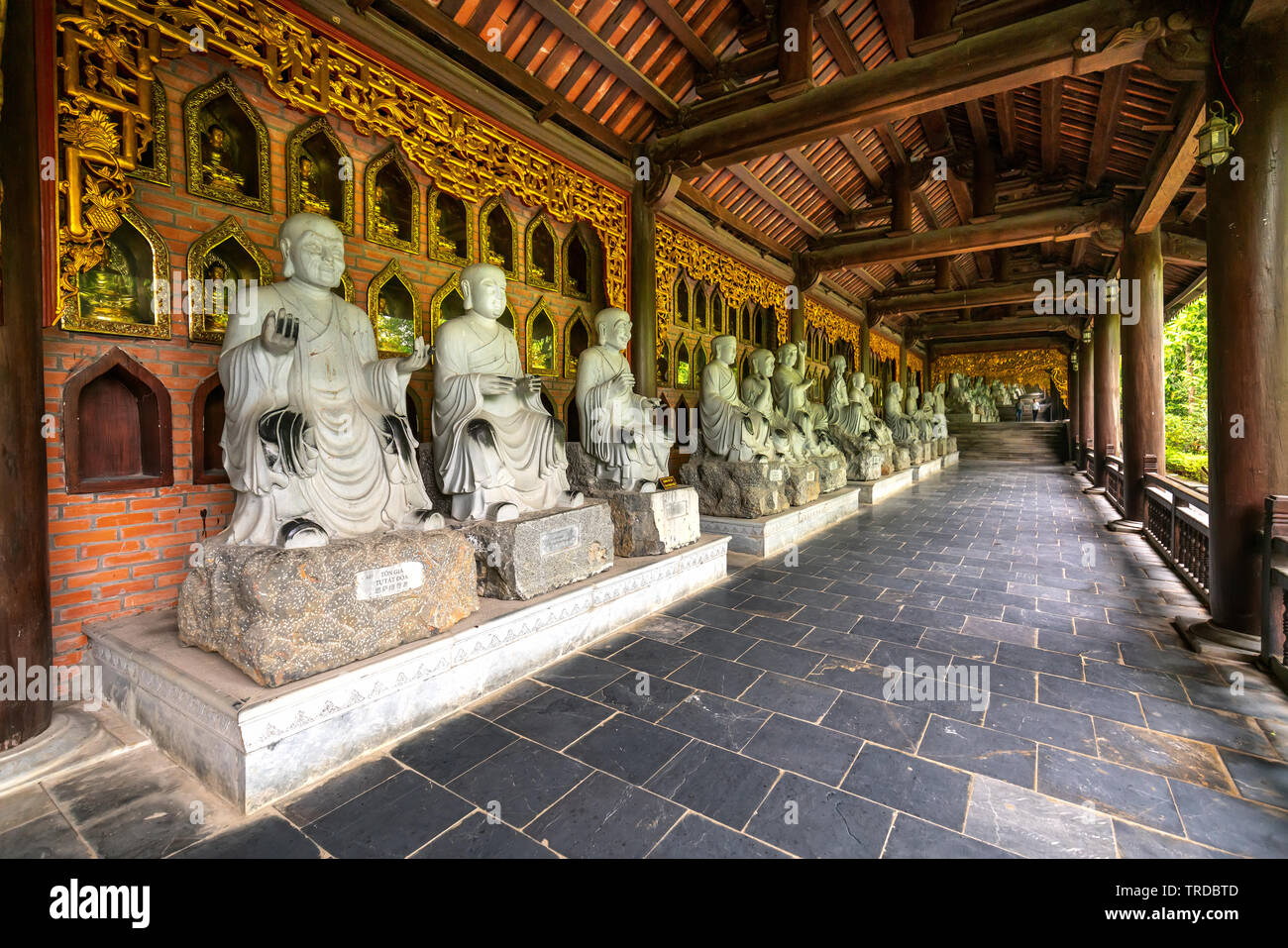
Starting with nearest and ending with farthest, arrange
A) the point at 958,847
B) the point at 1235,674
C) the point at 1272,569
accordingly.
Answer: the point at 958,847 < the point at 1235,674 < the point at 1272,569

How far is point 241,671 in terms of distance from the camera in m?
2.26

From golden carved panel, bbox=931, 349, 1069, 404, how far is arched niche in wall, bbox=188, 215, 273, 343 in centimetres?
2249

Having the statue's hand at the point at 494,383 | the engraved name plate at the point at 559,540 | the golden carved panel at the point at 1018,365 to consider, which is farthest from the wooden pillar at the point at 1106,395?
the golden carved panel at the point at 1018,365

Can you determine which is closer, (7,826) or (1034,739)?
(7,826)

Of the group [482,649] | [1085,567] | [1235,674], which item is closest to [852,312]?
[1085,567]

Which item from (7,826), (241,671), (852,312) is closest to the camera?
(7,826)

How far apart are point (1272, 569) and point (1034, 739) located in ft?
6.20

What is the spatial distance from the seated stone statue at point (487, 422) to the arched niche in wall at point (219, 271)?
3.81ft

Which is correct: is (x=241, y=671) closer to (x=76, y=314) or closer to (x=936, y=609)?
(x=76, y=314)

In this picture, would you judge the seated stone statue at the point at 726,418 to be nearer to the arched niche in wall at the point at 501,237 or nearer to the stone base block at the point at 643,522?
the stone base block at the point at 643,522

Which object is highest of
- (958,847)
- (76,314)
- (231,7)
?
(231,7)

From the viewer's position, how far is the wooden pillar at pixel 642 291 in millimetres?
6316

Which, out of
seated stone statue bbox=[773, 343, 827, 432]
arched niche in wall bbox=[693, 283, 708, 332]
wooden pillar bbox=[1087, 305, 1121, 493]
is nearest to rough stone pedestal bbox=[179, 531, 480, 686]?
seated stone statue bbox=[773, 343, 827, 432]

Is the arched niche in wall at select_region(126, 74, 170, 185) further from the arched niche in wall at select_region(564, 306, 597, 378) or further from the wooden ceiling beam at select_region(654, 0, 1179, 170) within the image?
the wooden ceiling beam at select_region(654, 0, 1179, 170)
